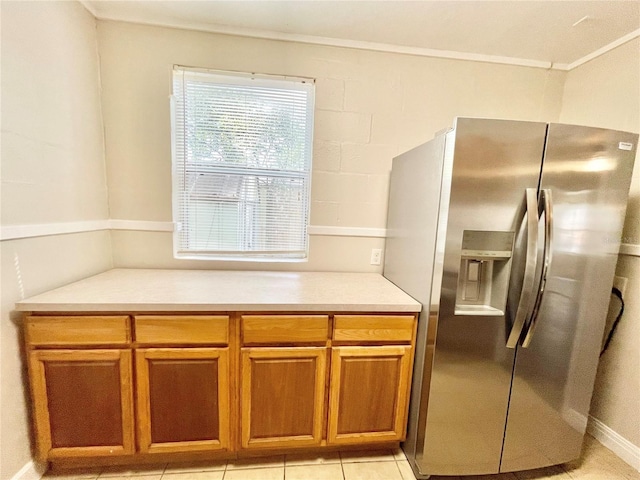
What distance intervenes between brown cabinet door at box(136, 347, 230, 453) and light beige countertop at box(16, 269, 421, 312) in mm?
239

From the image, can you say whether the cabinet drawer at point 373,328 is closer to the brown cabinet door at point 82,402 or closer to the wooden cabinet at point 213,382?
the wooden cabinet at point 213,382

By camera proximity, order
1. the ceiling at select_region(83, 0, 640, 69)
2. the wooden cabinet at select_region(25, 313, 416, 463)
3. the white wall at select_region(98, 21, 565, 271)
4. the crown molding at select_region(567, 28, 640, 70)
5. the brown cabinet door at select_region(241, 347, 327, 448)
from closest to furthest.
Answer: the wooden cabinet at select_region(25, 313, 416, 463)
the brown cabinet door at select_region(241, 347, 327, 448)
the ceiling at select_region(83, 0, 640, 69)
the crown molding at select_region(567, 28, 640, 70)
the white wall at select_region(98, 21, 565, 271)

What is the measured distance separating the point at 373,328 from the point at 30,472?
5.75 ft

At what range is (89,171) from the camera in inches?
66.2

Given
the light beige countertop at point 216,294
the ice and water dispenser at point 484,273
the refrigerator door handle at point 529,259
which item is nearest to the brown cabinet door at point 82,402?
the light beige countertop at point 216,294

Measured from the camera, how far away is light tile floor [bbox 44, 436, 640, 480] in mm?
1435

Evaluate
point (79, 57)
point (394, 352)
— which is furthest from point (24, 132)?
point (394, 352)

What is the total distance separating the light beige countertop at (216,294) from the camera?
50.2 inches

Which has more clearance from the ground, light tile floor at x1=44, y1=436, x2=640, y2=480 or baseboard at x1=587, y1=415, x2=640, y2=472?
baseboard at x1=587, y1=415, x2=640, y2=472

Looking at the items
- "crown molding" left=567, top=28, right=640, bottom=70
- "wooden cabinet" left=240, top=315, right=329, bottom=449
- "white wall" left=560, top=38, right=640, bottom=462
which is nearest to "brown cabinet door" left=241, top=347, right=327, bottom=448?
"wooden cabinet" left=240, top=315, right=329, bottom=449

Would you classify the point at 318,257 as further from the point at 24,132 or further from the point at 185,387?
the point at 24,132

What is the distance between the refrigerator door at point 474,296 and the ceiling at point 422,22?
0.81 meters

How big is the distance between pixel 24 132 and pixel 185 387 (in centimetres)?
136

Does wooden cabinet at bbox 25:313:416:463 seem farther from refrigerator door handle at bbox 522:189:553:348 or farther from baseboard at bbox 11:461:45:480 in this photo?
refrigerator door handle at bbox 522:189:553:348
